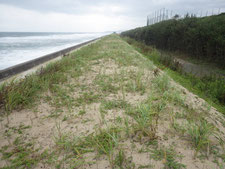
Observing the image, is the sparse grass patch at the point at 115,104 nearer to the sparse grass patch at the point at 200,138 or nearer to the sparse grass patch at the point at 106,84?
the sparse grass patch at the point at 106,84

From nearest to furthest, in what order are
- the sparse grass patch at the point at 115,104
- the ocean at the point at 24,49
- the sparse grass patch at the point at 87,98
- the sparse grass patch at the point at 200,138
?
the sparse grass patch at the point at 200,138, the sparse grass patch at the point at 115,104, the sparse grass patch at the point at 87,98, the ocean at the point at 24,49

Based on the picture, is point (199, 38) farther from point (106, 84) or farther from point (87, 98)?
point (87, 98)

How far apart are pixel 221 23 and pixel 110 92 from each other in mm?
7570

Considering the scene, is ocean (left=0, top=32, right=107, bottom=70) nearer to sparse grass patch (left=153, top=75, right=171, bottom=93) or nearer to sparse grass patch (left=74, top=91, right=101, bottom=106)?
sparse grass patch (left=74, top=91, right=101, bottom=106)

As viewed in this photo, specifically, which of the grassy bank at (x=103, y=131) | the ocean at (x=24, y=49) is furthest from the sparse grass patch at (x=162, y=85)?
the ocean at (x=24, y=49)

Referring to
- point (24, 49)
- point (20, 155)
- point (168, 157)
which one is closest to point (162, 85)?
point (168, 157)

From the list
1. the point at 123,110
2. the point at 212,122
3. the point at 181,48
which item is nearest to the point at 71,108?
the point at 123,110

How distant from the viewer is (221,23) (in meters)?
6.88

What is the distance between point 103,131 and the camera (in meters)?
1.64

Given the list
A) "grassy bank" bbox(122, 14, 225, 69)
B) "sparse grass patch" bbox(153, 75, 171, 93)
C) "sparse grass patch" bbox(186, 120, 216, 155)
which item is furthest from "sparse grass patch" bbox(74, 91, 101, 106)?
"grassy bank" bbox(122, 14, 225, 69)

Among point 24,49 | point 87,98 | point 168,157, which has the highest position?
point 24,49

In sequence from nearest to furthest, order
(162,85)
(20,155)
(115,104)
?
(20,155) → (115,104) → (162,85)

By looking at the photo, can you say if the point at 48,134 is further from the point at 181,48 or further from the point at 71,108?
the point at 181,48

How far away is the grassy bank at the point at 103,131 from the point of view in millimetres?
1311
